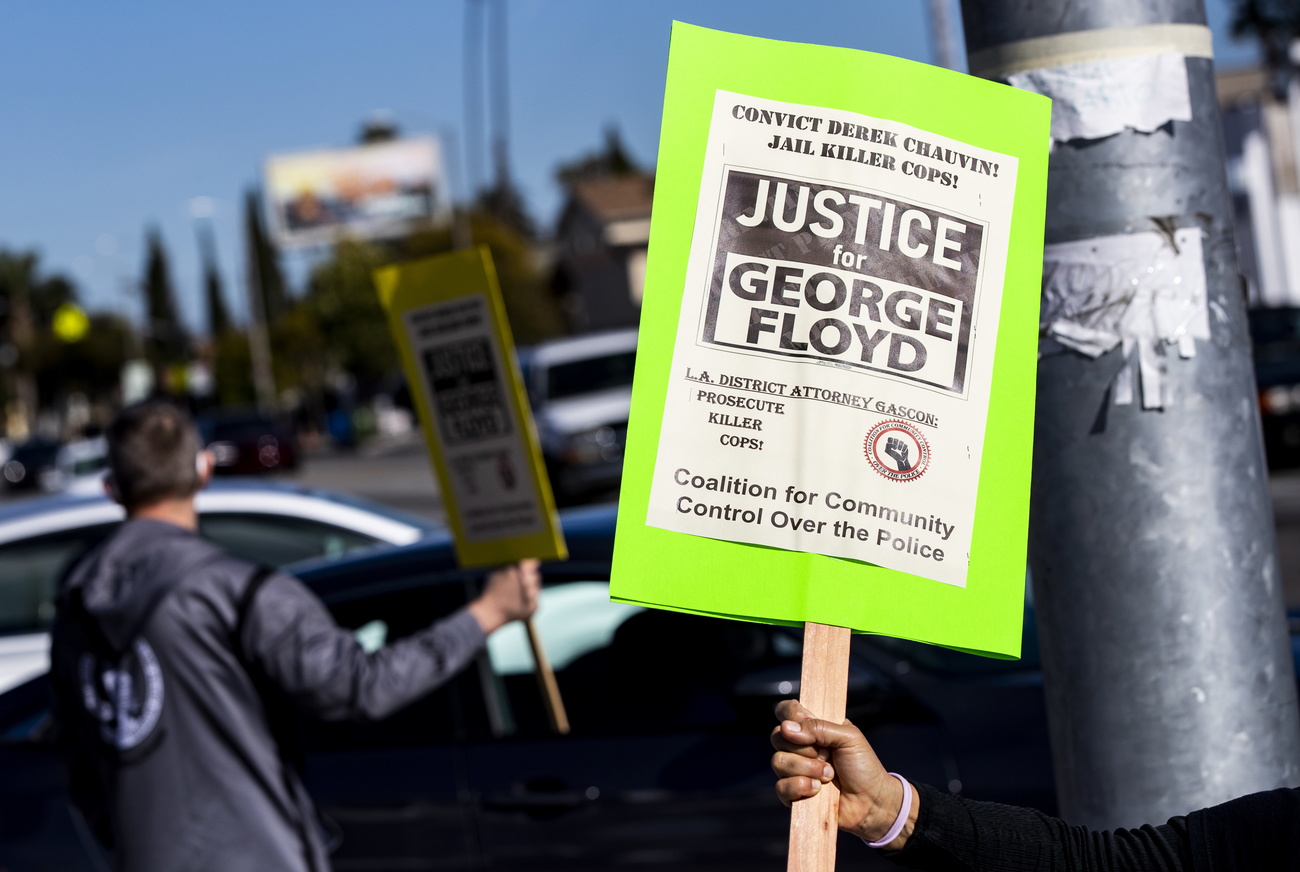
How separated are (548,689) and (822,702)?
192 centimetres

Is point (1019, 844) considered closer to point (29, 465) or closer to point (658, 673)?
point (658, 673)

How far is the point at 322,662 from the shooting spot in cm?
274

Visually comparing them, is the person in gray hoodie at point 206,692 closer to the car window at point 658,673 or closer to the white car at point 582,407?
the car window at point 658,673

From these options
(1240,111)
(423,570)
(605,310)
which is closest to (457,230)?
(605,310)

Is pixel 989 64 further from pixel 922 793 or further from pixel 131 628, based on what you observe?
pixel 131 628

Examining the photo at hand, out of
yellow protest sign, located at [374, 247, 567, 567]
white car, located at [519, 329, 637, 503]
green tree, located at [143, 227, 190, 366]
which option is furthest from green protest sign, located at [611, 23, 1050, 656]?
green tree, located at [143, 227, 190, 366]

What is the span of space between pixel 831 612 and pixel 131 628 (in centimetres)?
163

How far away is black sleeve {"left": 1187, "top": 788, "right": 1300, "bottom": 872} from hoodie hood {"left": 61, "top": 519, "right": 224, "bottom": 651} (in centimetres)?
190

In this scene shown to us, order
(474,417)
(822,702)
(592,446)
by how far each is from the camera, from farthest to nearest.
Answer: (592,446), (474,417), (822,702)

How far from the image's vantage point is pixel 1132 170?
77.7 inches

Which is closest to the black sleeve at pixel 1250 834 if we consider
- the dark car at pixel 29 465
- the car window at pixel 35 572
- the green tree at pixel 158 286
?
the car window at pixel 35 572

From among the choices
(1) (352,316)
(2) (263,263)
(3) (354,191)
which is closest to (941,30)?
(1) (352,316)

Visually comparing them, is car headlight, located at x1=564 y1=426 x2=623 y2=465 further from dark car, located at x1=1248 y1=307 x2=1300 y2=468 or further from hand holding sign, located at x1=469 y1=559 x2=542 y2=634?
hand holding sign, located at x1=469 y1=559 x2=542 y2=634

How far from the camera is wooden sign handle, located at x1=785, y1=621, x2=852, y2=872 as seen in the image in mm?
1687
